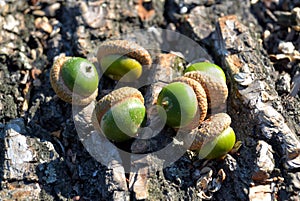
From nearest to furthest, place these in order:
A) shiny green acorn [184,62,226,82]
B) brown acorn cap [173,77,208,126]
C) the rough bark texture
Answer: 1. the rough bark texture
2. brown acorn cap [173,77,208,126]
3. shiny green acorn [184,62,226,82]

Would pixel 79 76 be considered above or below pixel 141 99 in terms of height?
above

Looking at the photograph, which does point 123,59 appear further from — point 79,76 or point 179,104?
point 179,104

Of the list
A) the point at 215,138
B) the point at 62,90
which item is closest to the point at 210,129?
the point at 215,138

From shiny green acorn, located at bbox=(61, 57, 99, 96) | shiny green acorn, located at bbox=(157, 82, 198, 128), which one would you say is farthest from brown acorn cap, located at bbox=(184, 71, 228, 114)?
shiny green acorn, located at bbox=(61, 57, 99, 96)

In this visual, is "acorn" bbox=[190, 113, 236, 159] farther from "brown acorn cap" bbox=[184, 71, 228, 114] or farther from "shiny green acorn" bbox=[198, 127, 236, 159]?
"brown acorn cap" bbox=[184, 71, 228, 114]

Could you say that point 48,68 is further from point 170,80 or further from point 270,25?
point 270,25

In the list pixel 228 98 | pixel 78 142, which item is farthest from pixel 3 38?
pixel 228 98

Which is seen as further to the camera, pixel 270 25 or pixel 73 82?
pixel 270 25
